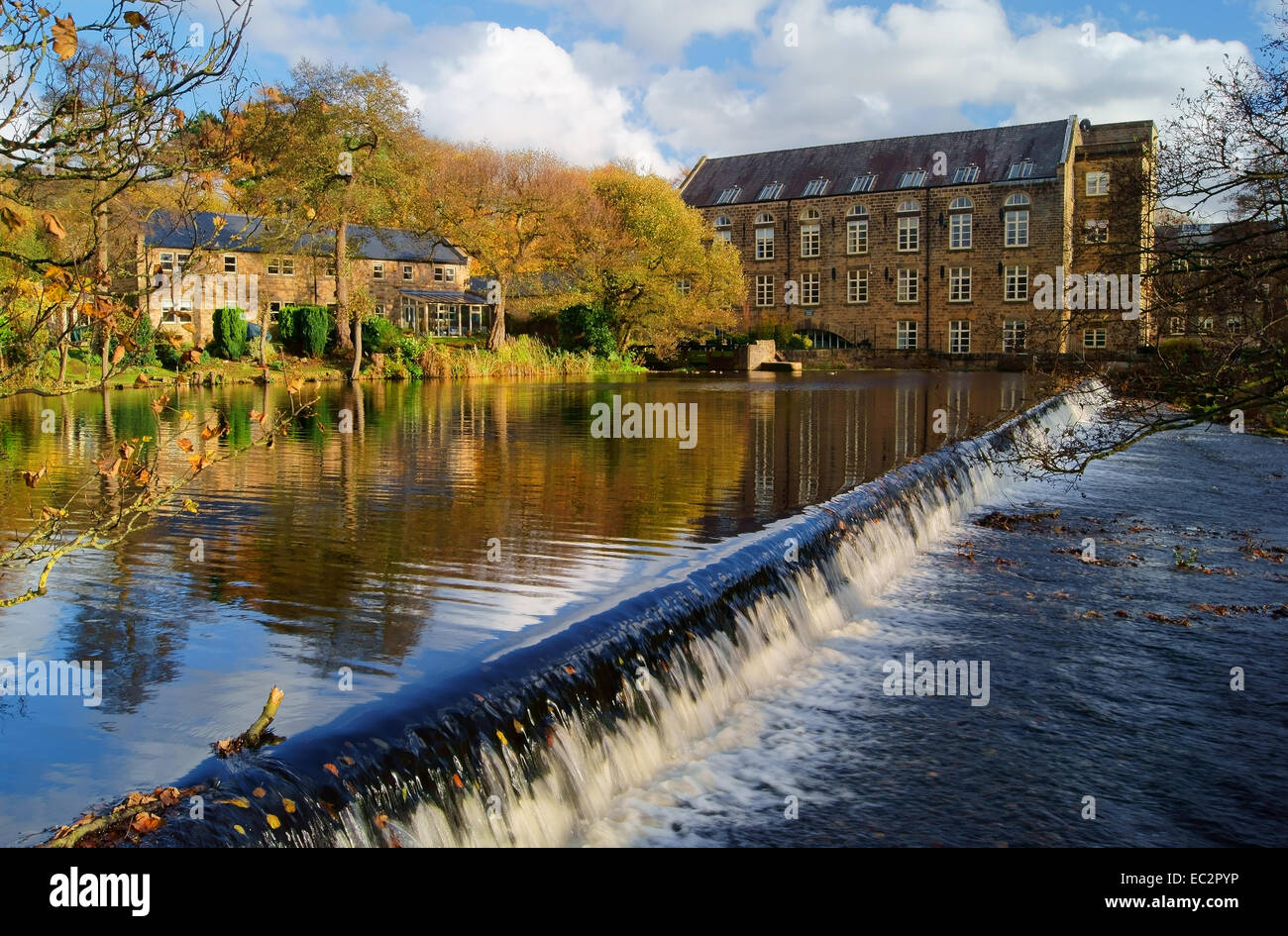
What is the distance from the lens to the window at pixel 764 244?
60781 millimetres

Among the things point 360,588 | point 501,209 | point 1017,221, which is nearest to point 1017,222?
point 1017,221

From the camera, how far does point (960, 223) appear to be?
2216 inches

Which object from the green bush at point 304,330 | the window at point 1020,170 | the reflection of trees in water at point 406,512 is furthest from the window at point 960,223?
the reflection of trees in water at point 406,512

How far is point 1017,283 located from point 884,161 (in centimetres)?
1027

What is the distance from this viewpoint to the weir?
3951 millimetres

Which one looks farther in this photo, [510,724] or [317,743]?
[510,724]

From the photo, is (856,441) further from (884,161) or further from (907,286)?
(884,161)

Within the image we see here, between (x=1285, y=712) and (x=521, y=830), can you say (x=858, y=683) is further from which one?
(x=521, y=830)

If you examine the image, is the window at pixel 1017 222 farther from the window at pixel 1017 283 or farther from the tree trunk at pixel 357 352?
the tree trunk at pixel 357 352

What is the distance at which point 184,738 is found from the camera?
4.61m

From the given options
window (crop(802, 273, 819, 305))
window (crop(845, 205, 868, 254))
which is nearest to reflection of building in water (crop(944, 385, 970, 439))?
window (crop(845, 205, 868, 254))

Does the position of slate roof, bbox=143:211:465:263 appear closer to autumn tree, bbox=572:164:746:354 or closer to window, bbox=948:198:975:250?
autumn tree, bbox=572:164:746:354

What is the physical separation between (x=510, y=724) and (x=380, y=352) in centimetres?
3695

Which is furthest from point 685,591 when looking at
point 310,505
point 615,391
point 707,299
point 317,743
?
point 707,299
